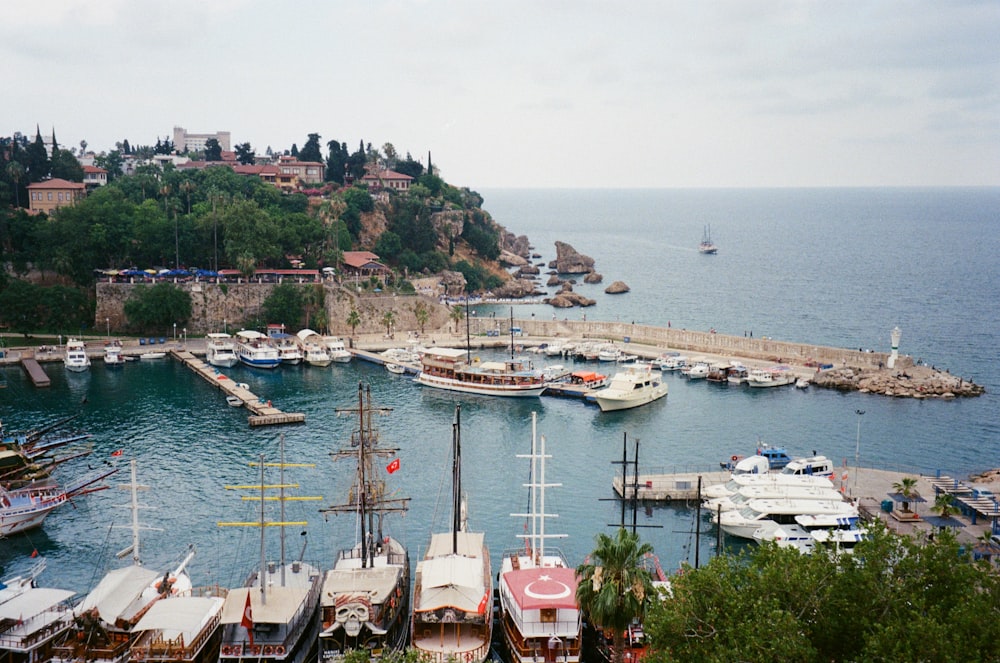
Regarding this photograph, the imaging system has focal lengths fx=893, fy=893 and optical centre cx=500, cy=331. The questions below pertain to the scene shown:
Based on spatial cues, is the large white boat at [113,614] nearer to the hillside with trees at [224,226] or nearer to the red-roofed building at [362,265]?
the hillside with trees at [224,226]

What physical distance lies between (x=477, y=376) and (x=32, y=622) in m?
48.5

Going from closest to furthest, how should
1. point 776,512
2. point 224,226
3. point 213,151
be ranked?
1. point 776,512
2. point 224,226
3. point 213,151

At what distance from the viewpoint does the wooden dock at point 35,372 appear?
7588 cm

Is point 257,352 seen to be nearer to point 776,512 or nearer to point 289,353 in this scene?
point 289,353

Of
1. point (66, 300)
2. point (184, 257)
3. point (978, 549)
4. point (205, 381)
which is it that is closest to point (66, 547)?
point (205, 381)

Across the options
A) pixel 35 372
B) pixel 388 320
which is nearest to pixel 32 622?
pixel 35 372

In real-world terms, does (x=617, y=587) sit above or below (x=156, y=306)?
below

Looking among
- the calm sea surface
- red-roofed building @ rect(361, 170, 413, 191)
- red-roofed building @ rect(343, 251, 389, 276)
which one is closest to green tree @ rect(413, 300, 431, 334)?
red-roofed building @ rect(343, 251, 389, 276)

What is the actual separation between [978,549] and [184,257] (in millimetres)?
90841

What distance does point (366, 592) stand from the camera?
1329 inches

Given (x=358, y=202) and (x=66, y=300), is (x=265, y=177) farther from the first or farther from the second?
(x=66, y=300)

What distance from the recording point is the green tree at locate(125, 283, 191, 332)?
95.4m

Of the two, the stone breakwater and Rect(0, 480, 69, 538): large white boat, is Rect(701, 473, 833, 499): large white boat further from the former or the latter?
Rect(0, 480, 69, 538): large white boat

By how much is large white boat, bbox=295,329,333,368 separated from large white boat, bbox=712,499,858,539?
165ft
